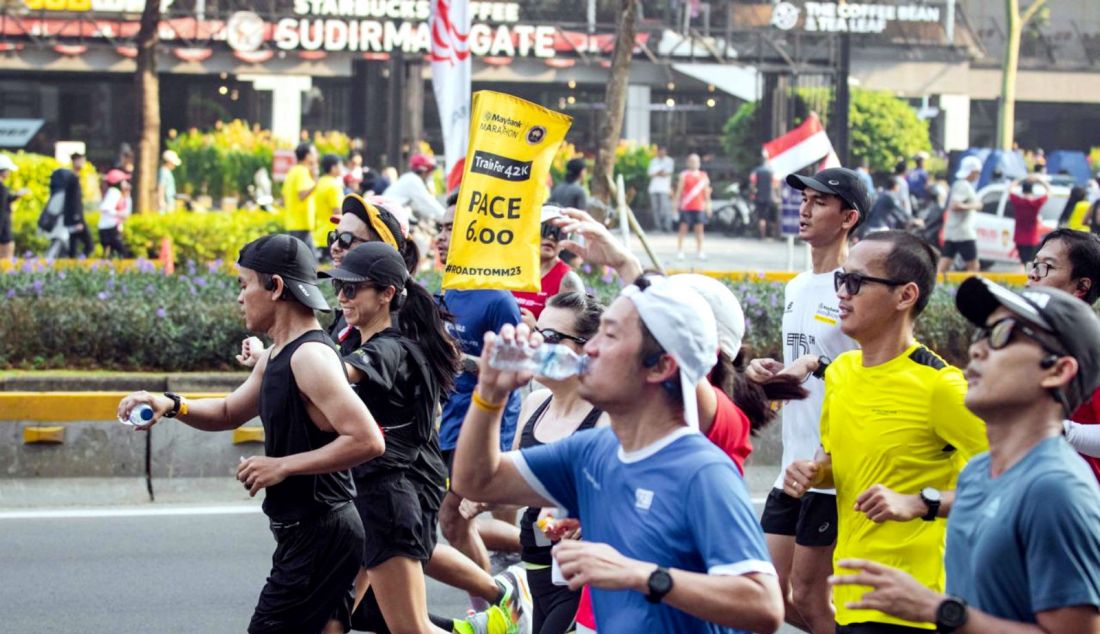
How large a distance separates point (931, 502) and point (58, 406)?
22.0 ft

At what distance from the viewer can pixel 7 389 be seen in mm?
10891

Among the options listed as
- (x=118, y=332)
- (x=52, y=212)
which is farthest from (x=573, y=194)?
(x=52, y=212)

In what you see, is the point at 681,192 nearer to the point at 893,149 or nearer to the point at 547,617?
the point at 893,149

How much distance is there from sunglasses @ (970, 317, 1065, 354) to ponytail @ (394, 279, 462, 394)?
3.12m

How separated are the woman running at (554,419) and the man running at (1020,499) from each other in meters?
1.92

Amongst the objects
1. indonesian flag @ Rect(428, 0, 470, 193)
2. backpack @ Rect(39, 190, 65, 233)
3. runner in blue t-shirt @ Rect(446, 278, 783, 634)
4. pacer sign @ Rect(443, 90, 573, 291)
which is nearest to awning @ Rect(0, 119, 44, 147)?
backpack @ Rect(39, 190, 65, 233)

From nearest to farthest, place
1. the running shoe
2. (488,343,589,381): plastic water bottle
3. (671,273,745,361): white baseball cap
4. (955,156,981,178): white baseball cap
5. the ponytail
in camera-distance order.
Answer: (488,343,589,381): plastic water bottle
(671,273,745,361): white baseball cap
the ponytail
the running shoe
(955,156,981,178): white baseball cap

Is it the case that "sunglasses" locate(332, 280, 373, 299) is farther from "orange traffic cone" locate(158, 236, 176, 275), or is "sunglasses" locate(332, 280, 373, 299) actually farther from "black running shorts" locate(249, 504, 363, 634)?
"orange traffic cone" locate(158, 236, 176, 275)

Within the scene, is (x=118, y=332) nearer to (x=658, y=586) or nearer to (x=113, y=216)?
(x=658, y=586)

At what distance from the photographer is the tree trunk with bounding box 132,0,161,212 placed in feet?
67.7

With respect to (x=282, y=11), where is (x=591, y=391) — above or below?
below

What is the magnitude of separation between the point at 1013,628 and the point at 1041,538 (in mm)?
183

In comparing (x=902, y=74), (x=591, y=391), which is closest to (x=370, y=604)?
(x=591, y=391)

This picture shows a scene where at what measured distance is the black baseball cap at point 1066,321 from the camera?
3264 millimetres
